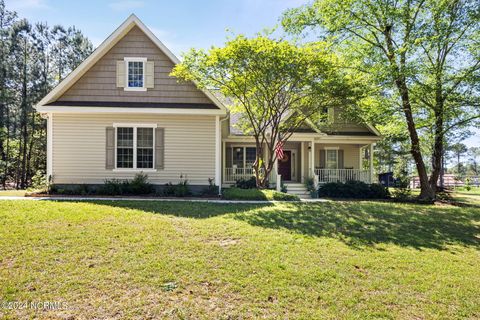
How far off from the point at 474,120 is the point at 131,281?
16.4m

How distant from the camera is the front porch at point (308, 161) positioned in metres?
17.2

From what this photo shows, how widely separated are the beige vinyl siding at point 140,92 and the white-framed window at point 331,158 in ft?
31.5

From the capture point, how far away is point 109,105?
40.2ft

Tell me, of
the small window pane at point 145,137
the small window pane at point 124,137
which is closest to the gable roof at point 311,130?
the small window pane at point 145,137

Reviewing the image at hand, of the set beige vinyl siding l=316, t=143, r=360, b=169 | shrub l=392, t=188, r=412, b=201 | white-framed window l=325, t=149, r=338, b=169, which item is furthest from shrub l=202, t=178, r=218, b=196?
beige vinyl siding l=316, t=143, r=360, b=169

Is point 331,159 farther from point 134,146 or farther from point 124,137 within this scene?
point 124,137

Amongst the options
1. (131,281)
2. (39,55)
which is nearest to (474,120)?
(131,281)

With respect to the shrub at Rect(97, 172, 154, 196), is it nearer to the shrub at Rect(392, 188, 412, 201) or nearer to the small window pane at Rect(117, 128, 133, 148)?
the small window pane at Rect(117, 128, 133, 148)

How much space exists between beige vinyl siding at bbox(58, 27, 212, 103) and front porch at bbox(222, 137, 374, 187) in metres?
5.03

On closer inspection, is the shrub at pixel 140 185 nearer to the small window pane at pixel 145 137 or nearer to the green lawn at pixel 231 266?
the small window pane at pixel 145 137

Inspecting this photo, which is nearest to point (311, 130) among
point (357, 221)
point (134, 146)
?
point (357, 221)

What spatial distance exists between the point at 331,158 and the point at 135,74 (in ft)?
41.3

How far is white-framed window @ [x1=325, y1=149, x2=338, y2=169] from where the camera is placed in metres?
19.1

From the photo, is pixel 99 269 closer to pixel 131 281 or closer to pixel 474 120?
pixel 131 281
